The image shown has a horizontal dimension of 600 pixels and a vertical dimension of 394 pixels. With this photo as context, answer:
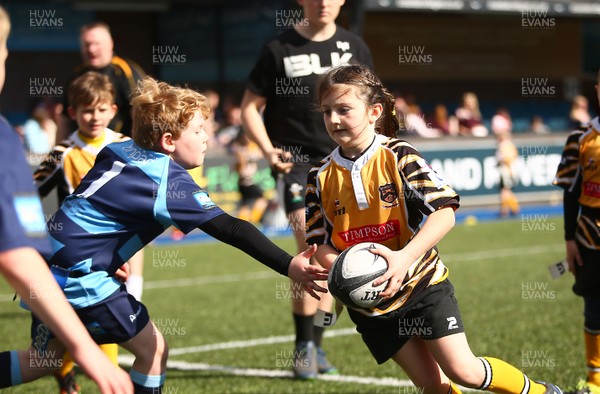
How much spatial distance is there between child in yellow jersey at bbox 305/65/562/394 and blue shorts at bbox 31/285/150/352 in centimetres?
89

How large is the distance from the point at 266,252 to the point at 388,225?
2.29 ft

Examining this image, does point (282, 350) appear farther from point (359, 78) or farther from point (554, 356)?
point (359, 78)

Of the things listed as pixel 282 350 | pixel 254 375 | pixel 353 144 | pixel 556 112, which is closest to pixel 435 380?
pixel 353 144

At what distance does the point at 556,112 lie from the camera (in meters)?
31.8

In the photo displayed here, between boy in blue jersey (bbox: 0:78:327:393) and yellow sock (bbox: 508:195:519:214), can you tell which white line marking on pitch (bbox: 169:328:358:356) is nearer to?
boy in blue jersey (bbox: 0:78:327:393)

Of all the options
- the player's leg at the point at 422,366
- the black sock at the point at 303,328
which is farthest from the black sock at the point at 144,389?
the black sock at the point at 303,328

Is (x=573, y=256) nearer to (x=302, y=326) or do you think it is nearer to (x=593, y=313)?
(x=593, y=313)

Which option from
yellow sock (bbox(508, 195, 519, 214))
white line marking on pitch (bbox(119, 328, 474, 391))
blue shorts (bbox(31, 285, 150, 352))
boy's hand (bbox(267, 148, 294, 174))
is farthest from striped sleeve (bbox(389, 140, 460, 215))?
yellow sock (bbox(508, 195, 519, 214))

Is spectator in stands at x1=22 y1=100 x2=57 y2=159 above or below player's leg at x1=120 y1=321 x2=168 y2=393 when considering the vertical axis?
below

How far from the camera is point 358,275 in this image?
12.6 ft

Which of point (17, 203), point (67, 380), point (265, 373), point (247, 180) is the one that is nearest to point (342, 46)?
point (265, 373)

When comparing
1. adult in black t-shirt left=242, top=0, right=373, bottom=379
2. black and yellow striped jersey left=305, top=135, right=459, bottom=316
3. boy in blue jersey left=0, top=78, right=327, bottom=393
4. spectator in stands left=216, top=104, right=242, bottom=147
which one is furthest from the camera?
spectator in stands left=216, top=104, right=242, bottom=147

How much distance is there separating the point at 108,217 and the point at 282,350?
11.0 feet

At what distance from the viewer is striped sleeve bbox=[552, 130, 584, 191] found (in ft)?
17.8
